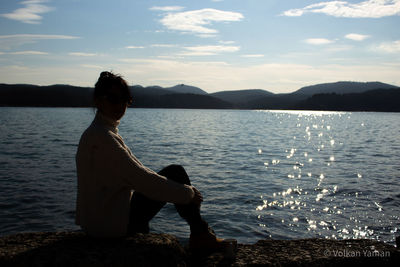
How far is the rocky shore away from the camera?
3.07 metres

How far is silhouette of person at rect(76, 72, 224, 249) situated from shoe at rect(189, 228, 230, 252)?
2.17 feet

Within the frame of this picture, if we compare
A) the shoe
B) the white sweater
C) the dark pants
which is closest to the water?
the shoe

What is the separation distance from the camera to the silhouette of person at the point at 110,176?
117 inches

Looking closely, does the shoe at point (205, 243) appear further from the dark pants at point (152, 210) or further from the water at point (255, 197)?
the water at point (255, 197)

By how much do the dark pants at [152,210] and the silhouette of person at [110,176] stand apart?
0.82 feet

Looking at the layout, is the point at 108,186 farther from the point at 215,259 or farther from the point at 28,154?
the point at 28,154

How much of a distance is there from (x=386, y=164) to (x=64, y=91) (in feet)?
606

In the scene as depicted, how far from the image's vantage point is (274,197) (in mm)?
11609

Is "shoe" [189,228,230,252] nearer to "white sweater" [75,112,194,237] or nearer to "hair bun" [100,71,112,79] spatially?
"white sweater" [75,112,194,237]

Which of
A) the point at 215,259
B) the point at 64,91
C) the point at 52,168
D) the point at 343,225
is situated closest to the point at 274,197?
the point at 343,225

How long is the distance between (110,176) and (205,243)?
1.50 metres

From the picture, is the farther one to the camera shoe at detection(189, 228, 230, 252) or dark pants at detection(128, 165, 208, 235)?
shoe at detection(189, 228, 230, 252)

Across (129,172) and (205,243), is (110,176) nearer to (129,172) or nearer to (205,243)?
(129,172)

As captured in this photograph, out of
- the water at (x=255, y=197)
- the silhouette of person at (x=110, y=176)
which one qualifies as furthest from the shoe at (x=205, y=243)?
the water at (x=255, y=197)
